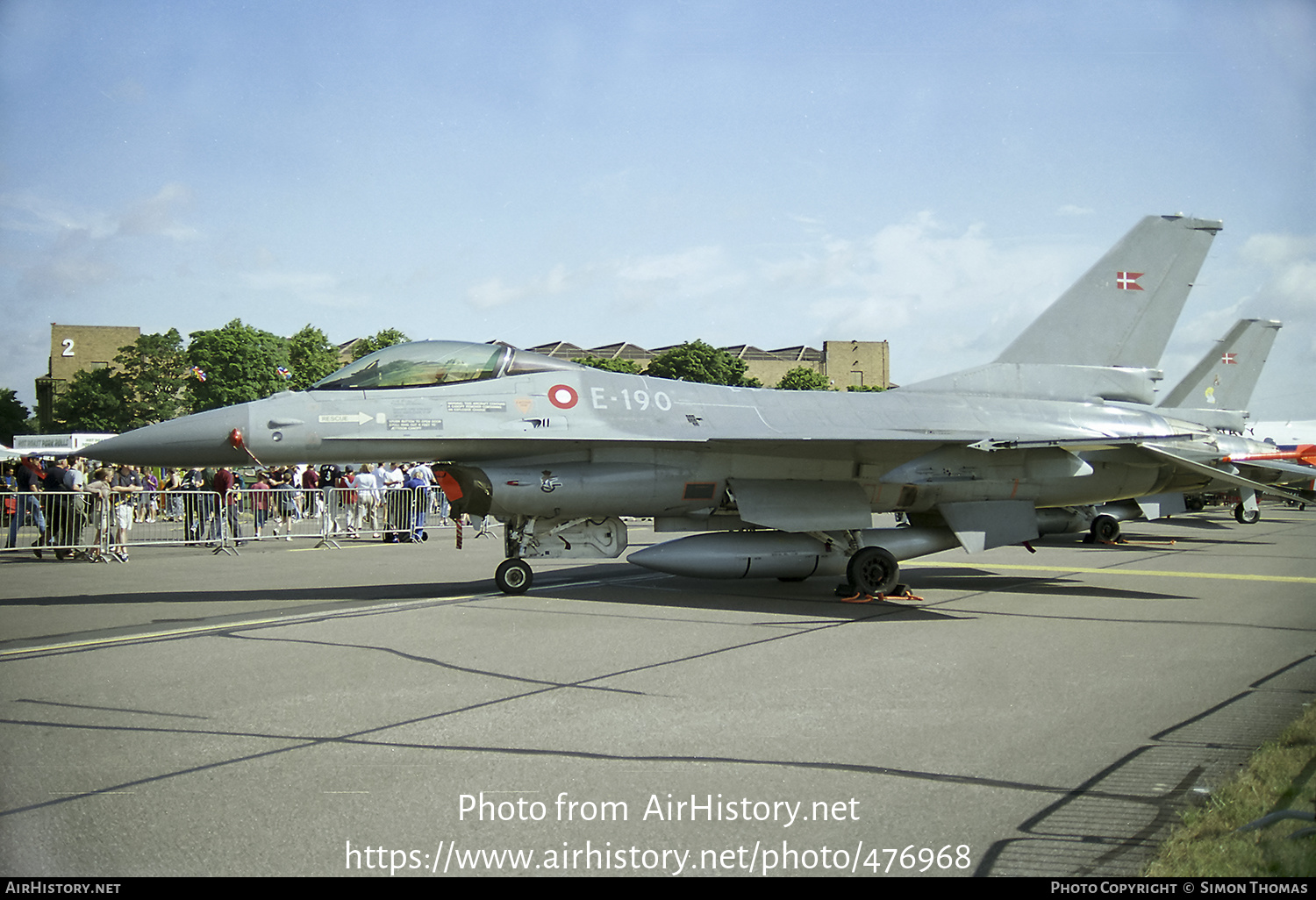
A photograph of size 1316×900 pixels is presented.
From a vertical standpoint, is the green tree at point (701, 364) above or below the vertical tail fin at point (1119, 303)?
above

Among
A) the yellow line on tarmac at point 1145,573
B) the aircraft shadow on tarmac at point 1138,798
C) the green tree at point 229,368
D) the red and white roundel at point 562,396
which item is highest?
the green tree at point 229,368

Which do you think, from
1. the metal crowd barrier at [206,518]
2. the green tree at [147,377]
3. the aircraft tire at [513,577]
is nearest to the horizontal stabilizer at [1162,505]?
the aircraft tire at [513,577]

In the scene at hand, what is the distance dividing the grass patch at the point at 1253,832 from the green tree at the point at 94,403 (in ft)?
207

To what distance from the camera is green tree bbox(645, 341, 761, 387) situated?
231 ft

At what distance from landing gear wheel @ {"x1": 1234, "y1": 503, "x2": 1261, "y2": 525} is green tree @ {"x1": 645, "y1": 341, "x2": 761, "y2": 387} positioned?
46250mm

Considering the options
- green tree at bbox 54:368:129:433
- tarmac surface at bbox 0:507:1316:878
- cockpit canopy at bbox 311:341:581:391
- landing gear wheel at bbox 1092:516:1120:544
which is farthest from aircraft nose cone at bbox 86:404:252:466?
green tree at bbox 54:368:129:433

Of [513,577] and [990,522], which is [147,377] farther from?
[990,522]

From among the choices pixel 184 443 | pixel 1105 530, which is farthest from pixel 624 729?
pixel 1105 530

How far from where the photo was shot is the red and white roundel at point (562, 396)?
9875mm

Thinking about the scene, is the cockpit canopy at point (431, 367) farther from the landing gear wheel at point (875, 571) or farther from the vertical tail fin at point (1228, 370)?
the vertical tail fin at point (1228, 370)

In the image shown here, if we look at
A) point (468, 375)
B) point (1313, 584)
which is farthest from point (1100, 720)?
point (1313, 584)

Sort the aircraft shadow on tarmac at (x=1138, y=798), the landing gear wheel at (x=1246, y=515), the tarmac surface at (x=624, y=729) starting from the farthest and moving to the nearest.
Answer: the landing gear wheel at (x=1246, y=515)
the tarmac surface at (x=624, y=729)
the aircraft shadow on tarmac at (x=1138, y=798)

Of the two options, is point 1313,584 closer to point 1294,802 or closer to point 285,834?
point 1294,802

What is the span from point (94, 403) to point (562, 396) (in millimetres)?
58216
